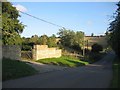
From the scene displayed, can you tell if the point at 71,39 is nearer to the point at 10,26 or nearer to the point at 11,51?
the point at 10,26

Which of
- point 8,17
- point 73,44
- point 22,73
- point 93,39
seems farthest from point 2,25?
point 93,39

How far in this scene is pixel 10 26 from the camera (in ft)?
148

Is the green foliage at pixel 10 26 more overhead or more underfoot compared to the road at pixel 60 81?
more overhead

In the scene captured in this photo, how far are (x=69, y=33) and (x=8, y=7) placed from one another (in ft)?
203

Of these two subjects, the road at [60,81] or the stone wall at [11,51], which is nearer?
the road at [60,81]

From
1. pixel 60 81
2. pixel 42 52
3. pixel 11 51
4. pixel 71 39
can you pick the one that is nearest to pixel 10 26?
pixel 11 51

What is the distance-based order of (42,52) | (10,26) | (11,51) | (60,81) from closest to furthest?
1. (60,81)
2. (11,51)
3. (10,26)
4. (42,52)

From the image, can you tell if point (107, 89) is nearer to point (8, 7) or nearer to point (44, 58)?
point (8, 7)

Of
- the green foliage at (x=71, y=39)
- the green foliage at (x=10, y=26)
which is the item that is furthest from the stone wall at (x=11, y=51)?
the green foliage at (x=71, y=39)

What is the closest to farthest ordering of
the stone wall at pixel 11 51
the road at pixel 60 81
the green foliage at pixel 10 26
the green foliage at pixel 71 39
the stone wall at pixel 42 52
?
the road at pixel 60 81
the stone wall at pixel 11 51
the green foliage at pixel 10 26
the stone wall at pixel 42 52
the green foliage at pixel 71 39

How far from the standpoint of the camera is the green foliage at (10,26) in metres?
43.3

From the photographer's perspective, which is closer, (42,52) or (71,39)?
(42,52)

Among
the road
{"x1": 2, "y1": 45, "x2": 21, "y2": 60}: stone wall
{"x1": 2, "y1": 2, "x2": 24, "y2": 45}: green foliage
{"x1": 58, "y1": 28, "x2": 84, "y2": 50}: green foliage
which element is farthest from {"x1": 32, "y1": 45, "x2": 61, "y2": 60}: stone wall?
{"x1": 58, "y1": 28, "x2": 84, "y2": 50}: green foliage

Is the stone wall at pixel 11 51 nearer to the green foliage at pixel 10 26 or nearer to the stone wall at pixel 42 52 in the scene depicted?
the green foliage at pixel 10 26
